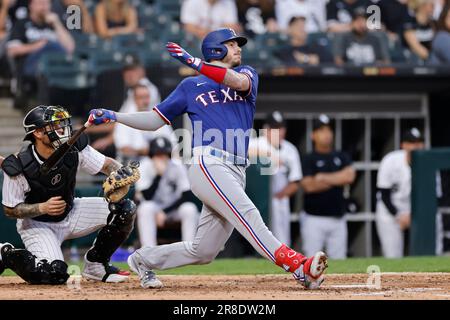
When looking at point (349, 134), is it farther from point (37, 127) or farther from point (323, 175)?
point (37, 127)

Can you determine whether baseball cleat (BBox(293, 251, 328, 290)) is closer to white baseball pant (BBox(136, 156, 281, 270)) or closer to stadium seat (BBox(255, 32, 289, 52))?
white baseball pant (BBox(136, 156, 281, 270))

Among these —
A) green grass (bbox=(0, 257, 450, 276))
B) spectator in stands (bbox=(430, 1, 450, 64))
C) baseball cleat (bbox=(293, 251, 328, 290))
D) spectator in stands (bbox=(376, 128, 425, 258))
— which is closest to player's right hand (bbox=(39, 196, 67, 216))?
baseball cleat (bbox=(293, 251, 328, 290))

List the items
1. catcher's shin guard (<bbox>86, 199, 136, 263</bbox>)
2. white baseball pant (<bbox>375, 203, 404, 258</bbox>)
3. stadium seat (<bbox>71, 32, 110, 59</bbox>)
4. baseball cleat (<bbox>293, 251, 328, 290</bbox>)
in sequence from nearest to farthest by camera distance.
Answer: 1. baseball cleat (<bbox>293, 251, 328, 290</bbox>)
2. catcher's shin guard (<bbox>86, 199, 136, 263</bbox>)
3. white baseball pant (<bbox>375, 203, 404, 258</bbox>)
4. stadium seat (<bbox>71, 32, 110, 59</bbox>)

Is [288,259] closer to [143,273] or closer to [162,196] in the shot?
[143,273]

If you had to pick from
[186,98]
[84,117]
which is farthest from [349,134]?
[186,98]

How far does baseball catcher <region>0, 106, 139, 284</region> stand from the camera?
6898mm

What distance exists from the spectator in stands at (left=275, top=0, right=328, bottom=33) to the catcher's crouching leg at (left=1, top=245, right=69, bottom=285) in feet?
22.7

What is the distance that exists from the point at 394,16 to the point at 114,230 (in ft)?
24.1

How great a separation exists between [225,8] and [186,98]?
6.49 metres

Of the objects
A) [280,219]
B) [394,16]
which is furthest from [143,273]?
[394,16]

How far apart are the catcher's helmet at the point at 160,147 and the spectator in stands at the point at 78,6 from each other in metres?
2.44

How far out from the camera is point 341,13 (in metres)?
13.5

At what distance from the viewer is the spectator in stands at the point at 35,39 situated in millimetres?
12172
